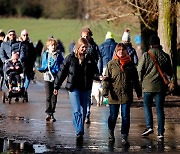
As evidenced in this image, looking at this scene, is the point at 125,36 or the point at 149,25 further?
the point at 149,25

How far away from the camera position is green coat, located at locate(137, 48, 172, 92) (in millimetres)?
15367

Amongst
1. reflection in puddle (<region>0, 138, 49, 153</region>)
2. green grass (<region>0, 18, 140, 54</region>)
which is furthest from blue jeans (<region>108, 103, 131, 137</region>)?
green grass (<region>0, 18, 140, 54</region>)

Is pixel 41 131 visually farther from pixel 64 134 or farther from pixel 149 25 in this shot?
pixel 149 25

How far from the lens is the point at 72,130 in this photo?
1631cm

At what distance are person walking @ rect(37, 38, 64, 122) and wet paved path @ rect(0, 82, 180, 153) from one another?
335 mm

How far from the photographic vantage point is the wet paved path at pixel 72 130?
14109 mm

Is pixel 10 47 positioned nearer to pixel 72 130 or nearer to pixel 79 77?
pixel 72 130

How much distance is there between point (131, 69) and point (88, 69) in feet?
2.57

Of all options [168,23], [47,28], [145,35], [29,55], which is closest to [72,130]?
[29,55]

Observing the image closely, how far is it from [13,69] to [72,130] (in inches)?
238

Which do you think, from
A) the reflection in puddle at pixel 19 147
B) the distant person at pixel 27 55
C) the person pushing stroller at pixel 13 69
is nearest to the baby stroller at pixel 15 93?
the person pushing stroller at pixel 13 69

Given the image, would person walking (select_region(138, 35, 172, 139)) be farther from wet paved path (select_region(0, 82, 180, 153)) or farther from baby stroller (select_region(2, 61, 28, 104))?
baby stroller (select_region(2, 61, 28, 104))

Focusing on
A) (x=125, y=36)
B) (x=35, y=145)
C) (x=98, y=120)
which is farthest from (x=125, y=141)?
(x=125, y=36)

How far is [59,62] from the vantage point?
17.8 metres
